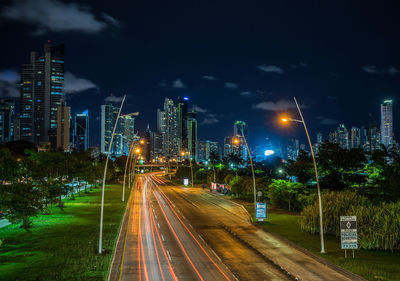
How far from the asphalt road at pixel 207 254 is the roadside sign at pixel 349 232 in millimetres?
2254

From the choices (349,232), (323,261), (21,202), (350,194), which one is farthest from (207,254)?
(21,202)

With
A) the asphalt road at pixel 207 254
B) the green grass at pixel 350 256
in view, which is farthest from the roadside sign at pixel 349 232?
the asphalt road at pixel 207 254

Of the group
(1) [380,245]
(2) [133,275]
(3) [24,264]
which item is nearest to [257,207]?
(1) [380,245]

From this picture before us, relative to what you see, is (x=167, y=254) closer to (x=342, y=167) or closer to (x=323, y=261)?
(x=323, y=261)

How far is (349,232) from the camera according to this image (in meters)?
22.3

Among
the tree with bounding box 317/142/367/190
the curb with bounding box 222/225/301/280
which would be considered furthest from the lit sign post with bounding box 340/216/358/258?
the tree with bounding box 317/142/367/190

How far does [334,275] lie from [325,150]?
34497 millimetres

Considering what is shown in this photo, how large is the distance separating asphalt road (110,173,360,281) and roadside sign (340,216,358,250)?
7.40ft

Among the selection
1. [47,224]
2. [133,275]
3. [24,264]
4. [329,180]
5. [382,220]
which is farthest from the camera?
[329,180]

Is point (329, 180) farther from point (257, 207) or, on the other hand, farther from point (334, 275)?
point (334, 275)

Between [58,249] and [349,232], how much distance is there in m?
19.9

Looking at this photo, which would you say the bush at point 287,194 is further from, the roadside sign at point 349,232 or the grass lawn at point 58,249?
the grass lawn at point 58,249

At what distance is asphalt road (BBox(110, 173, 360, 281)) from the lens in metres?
18.9

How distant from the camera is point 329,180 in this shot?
4828 cm
